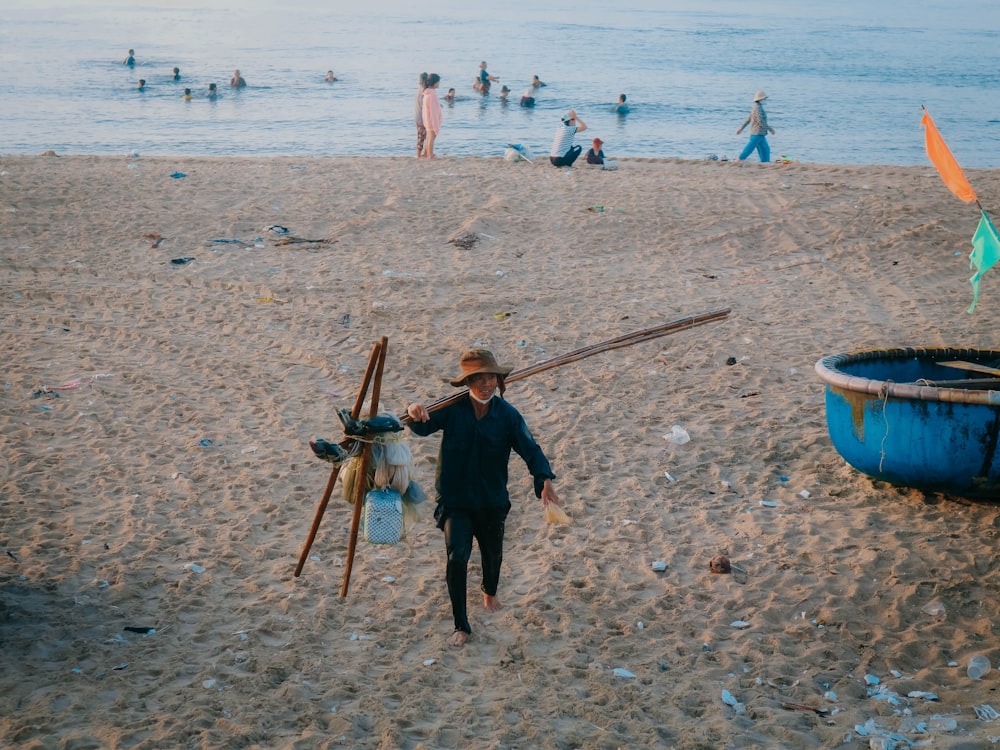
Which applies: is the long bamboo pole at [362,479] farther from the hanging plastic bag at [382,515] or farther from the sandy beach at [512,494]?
the sandy beach at [512,494]

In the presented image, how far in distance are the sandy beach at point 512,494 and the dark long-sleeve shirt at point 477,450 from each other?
30.9 inches

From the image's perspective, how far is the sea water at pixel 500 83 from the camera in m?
24.9

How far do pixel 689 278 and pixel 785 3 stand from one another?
114 metres

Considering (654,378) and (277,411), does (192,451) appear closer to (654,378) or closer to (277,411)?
(277,411)

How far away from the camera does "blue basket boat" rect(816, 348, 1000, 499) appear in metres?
5.51

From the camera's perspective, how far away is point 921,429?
5.64 meters

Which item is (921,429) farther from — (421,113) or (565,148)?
(421,113)

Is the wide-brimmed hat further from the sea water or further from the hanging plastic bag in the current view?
the sea water

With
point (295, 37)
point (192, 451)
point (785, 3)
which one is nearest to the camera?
point (192, 451)

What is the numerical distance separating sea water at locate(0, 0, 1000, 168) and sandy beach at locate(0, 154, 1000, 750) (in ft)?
38.1

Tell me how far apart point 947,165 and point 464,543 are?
378 cm

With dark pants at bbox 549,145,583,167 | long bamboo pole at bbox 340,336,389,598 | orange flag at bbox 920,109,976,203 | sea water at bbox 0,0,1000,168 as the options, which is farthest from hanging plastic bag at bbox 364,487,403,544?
sea water at bbox 0,0,1000,168

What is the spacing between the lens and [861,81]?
133 feet

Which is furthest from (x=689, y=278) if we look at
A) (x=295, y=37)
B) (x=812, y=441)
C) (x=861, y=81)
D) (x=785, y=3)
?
(x=785, y=3)
